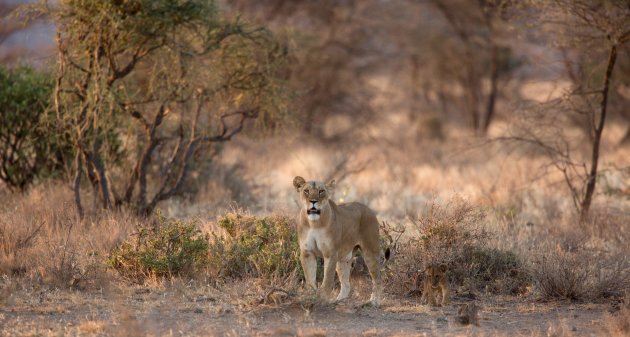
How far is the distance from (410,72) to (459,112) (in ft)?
9.76

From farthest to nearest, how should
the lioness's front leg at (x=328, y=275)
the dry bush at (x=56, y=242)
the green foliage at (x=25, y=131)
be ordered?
the green foliage at (x=25, y=131) → the dry bush at (x=56, y=242) → the lioness's front leg at (x=328, y=275)

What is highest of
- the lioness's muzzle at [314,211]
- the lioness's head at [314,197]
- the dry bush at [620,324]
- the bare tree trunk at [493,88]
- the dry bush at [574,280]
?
the bare tree trunk at [493,88]

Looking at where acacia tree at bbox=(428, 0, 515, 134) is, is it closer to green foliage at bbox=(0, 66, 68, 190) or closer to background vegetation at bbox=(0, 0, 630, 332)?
background vegetation at bbox=(0, 0, 630, 332)

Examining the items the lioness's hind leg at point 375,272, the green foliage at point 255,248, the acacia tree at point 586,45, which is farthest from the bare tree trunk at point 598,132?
the lioness's hind leg at point 375,272

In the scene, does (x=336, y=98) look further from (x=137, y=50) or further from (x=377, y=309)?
(x=377, y=309)

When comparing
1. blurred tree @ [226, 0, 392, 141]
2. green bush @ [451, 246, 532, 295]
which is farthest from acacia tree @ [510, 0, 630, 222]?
blurred tree @ [226, 0, 392, 141]

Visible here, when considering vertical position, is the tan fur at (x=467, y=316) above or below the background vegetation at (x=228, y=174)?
below

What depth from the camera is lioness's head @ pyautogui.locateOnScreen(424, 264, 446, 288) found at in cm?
816

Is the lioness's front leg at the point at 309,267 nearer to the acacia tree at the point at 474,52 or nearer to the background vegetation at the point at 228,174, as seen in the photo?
the background vegetation at the point at 228,174

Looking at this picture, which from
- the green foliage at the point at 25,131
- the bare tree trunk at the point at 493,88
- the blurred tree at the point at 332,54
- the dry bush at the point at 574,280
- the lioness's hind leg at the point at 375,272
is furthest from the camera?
the bare tree trunk at the point at 493,88

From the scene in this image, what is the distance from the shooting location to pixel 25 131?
13.7 meters

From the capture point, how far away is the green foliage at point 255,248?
8.81 meters

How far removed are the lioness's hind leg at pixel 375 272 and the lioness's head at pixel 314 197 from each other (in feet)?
2.52

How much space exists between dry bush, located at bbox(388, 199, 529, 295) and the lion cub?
232 mm
